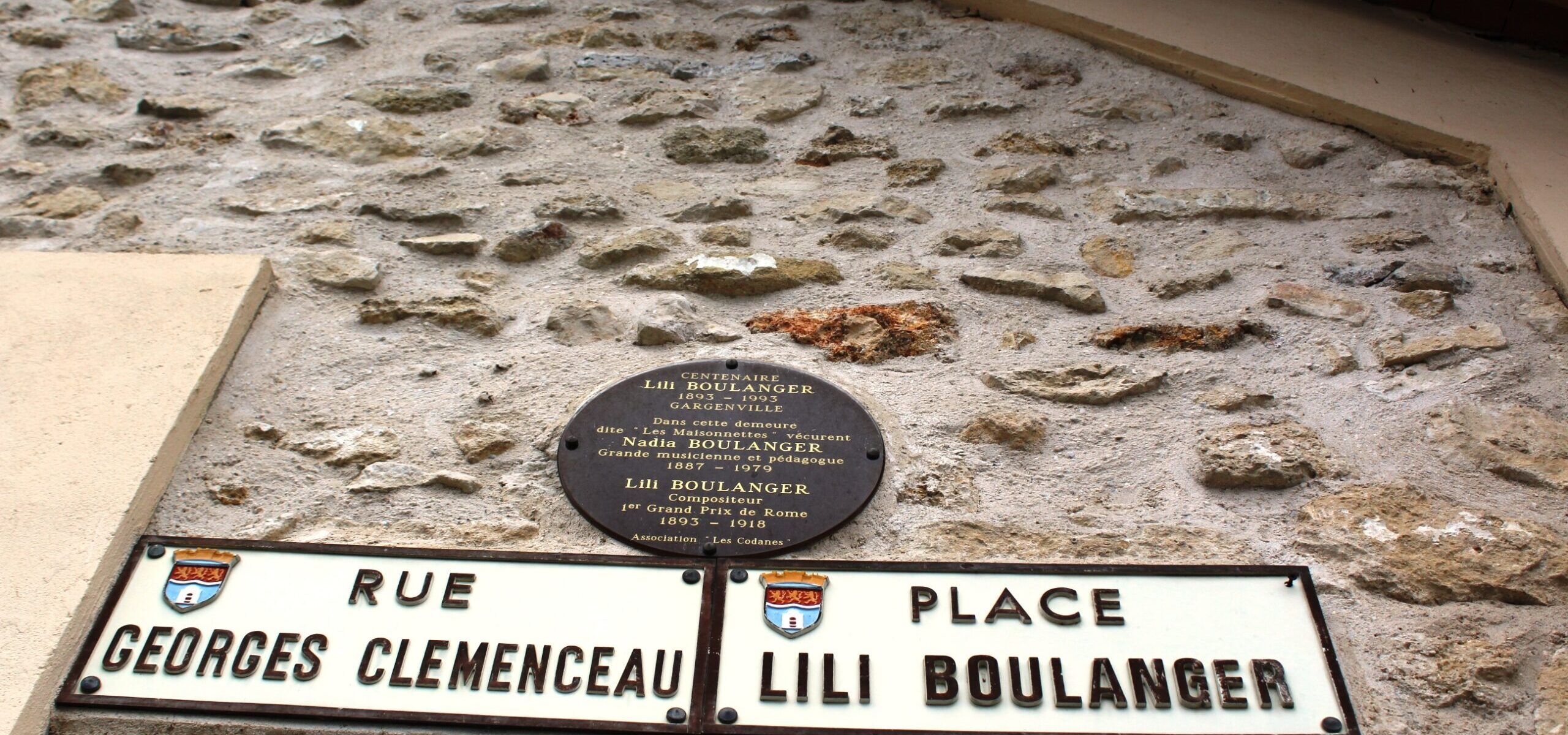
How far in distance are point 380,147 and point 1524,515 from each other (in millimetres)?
2755

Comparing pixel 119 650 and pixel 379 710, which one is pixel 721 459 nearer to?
pixel 379 710

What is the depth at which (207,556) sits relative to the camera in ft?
6.95

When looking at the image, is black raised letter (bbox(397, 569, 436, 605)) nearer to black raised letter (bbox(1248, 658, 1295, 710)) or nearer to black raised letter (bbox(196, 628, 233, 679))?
black raised letter (bbox(196, 628, 233, 679))

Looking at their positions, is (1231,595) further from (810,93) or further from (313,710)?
(810,93)

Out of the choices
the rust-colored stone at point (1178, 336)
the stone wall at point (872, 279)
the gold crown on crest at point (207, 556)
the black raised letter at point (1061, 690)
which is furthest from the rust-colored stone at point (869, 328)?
the gold crown on crest at point (207, 556)

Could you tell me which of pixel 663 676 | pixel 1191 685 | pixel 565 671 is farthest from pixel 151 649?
pixel 1191 685

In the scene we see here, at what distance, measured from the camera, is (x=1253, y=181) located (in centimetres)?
298

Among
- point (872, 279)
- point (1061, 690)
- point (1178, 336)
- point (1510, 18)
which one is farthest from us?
point (1510, 18)

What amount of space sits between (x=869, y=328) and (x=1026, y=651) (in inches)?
33.7

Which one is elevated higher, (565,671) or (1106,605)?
(1106,605)

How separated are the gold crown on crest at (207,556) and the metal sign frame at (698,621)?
1cm

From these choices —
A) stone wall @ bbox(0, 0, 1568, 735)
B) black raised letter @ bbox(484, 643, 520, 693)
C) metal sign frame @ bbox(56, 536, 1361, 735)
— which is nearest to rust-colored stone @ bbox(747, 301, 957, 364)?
stone wall @ bbox(0, 0, 1568, 735)

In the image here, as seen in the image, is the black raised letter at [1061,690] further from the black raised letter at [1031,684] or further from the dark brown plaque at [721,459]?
the dark brown plaque at [721,459]

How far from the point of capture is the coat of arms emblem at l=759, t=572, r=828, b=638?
1.99 m
